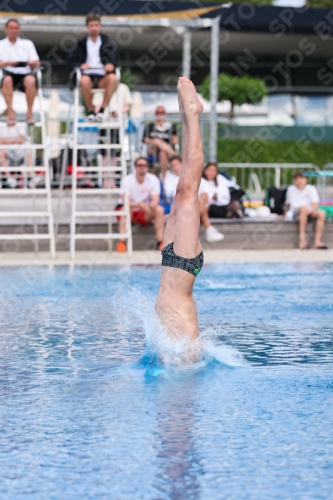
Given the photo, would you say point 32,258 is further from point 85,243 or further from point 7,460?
point 7,460

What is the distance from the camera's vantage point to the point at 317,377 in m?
4.74

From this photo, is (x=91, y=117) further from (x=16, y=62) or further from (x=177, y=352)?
(x=177, y=352)

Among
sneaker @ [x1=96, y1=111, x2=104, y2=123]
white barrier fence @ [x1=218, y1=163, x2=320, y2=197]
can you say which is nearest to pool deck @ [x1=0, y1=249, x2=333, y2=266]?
sneaker @ [x1=96, y1=111, x2=104, y2=123]

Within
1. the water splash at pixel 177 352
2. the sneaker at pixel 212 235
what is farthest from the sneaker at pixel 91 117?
the water splash at pixel 177 352

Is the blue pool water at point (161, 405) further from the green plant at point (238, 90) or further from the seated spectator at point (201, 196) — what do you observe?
the green plant at point (238, 90)

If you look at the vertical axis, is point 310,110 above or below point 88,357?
above

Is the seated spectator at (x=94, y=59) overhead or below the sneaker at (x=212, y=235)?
overhead

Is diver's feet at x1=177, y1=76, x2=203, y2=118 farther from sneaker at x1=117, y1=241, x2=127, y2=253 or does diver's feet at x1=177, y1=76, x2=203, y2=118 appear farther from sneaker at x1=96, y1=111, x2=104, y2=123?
sneaker at x1=117, y1=241, x2=127, y2=253

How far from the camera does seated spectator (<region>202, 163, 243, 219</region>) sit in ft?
41.8

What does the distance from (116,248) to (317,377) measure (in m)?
7.58

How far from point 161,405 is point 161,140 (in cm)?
954

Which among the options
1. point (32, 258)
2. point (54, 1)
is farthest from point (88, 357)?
point (54, 1)

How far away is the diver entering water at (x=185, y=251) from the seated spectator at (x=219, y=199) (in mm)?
7814

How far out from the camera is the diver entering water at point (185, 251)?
15.6 feet
